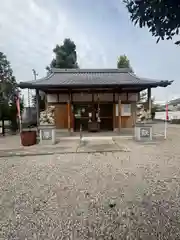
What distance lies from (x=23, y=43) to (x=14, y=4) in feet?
22.7

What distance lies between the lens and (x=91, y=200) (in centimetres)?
303

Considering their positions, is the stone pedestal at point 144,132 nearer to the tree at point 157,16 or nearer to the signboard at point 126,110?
the signboard at point 126,110

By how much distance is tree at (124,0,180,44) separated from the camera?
1.67 metres

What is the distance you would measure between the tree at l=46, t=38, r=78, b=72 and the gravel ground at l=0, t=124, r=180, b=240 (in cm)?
1921

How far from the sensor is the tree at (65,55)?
23062mm

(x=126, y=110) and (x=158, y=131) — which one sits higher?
(x=126, y=110)

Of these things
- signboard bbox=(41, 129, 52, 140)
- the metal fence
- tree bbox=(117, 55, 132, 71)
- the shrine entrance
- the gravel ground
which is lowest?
the gravel ground

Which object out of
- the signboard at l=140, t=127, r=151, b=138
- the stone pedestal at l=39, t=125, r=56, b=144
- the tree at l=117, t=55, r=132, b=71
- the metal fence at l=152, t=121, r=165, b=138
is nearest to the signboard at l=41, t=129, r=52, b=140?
the stone pedestal at l=39, t=125, r=56, b=144

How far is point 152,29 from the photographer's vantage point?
188 cm

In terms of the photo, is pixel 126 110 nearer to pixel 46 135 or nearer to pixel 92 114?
pixel 92 114

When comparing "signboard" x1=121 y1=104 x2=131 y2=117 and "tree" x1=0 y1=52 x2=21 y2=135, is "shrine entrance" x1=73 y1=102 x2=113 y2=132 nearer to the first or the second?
"signboard" x1=121 y1=104 x2=131 y2=117

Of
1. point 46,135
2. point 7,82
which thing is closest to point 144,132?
point 46,135

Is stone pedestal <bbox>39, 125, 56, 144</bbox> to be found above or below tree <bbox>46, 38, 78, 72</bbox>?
below

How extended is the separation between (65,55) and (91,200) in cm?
2205
